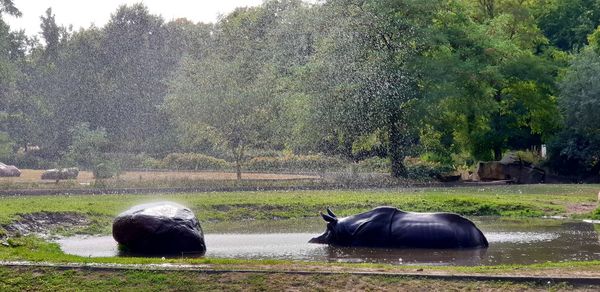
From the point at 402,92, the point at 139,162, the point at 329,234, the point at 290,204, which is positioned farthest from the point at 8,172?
the point at 329,234

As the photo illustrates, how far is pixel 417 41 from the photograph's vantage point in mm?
54250

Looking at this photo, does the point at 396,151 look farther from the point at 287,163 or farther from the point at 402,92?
the point at 287,163

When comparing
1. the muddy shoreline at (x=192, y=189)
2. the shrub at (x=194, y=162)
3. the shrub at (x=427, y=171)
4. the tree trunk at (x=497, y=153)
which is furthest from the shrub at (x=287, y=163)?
the muddy shoreline at (x=192, y=189)

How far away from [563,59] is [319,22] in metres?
18.2

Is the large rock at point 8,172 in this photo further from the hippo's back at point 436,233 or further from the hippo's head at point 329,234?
the hippo's back at point 436,233

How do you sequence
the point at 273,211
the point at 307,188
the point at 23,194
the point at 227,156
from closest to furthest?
the point at 273,211 < the point at 23,194 < the point at 307,188 < the point at 227,156

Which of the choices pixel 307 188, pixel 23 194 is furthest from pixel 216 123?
pixel 23 194

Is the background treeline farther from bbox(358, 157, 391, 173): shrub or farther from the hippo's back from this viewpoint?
the hippo's back

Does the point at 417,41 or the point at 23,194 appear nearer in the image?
the point at 23,194

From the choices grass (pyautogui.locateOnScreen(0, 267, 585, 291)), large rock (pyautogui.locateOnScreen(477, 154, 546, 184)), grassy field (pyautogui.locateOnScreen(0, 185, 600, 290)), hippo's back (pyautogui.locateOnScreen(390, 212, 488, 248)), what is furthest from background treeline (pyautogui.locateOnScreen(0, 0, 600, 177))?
grass (pyautogui.locateOnScreen(0, 267, 585, 291))

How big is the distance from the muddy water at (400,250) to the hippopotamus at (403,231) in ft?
1.36

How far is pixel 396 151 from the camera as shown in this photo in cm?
5478

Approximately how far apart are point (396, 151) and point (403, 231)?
110 feet

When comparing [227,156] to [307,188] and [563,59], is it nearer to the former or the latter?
[563,59]
